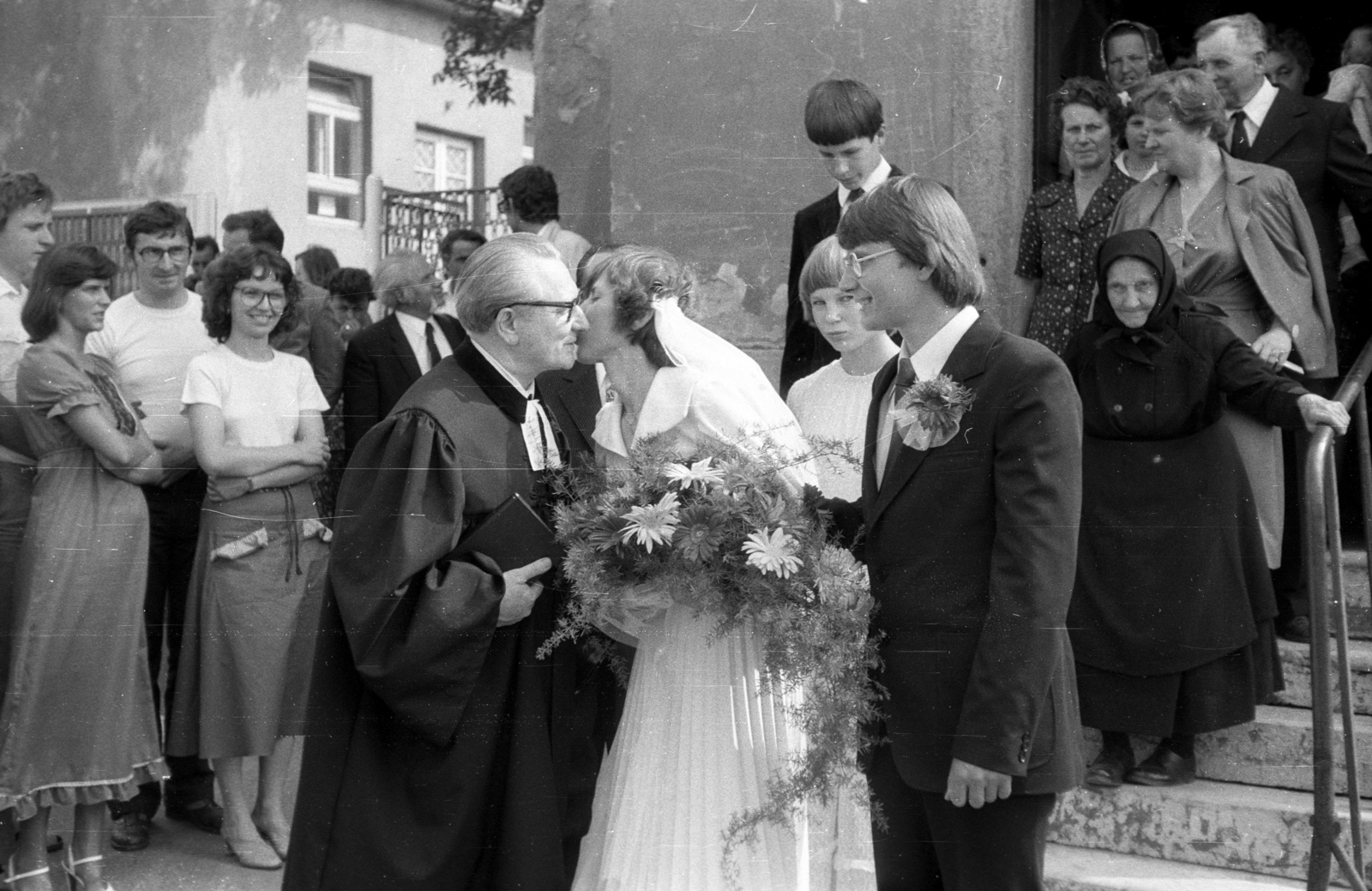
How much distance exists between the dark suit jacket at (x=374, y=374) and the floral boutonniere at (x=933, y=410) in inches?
134

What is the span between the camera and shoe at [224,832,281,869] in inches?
192

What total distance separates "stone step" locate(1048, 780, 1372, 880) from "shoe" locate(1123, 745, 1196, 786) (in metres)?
0.02

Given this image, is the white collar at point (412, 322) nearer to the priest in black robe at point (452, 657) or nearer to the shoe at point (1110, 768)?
the priest in black robe at point (452, 657)

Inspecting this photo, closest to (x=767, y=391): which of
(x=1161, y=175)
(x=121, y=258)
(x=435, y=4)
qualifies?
(x=1161, y=175)

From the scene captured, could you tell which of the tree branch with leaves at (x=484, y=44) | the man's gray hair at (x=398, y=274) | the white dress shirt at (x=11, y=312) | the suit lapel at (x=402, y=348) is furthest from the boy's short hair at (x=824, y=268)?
the tree branch with leaves at (x=484, y=44)

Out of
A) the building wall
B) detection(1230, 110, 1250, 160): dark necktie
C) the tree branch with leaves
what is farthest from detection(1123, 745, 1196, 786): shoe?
the tree branch with leaves

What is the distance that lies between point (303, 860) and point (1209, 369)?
2965 millimetres

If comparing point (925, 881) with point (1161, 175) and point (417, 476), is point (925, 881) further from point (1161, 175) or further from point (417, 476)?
point (1161, 175)

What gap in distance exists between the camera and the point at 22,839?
14.7ft

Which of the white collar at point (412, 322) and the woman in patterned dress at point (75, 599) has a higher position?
the white collar at point (412, 322)

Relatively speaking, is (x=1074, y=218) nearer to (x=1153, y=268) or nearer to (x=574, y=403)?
(x=1153, y=268)

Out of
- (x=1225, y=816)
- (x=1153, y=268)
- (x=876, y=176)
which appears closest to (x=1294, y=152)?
(x=1153, y=268)

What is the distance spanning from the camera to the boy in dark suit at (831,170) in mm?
4926

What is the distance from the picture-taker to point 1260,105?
5.30m
